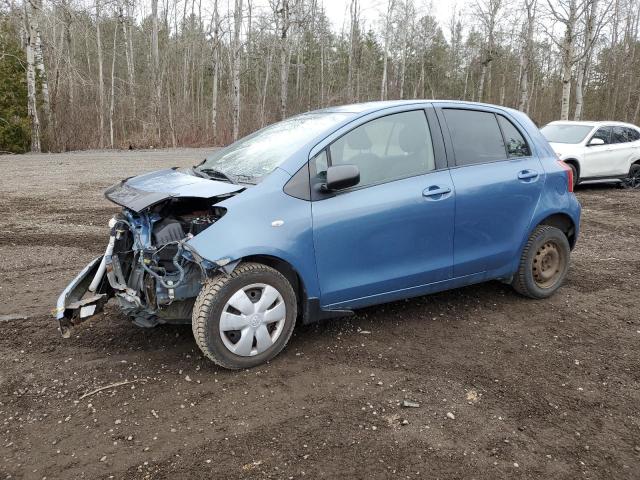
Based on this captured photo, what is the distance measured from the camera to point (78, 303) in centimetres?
354

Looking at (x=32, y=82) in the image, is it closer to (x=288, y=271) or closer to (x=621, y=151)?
(x=621, y=151)

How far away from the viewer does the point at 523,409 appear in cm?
317

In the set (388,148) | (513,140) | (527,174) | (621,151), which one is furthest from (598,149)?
(388,148)

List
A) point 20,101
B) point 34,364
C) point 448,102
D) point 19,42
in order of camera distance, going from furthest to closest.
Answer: point 19,42
point 20,101
point 448,102
point 34,364

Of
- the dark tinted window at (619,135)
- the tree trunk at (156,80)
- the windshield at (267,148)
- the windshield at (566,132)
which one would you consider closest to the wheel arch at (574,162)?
the windshield at (566,132)

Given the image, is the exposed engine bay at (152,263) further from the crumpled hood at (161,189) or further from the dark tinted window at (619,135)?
the dark tinted window at (619,135)

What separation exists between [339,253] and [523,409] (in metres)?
1.54

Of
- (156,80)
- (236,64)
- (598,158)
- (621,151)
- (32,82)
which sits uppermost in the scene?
(236,64)

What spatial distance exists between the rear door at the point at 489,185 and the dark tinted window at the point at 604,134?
29.1ft

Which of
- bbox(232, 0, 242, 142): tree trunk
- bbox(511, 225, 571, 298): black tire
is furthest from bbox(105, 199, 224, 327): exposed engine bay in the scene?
bbox(232, 0, 242, 142): tree trunk

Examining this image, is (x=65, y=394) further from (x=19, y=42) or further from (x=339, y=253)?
(x=19, y=42)

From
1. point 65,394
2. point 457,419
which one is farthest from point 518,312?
point 65,394

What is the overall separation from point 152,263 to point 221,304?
21.8 inches

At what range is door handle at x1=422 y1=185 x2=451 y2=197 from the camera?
4020mm
